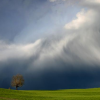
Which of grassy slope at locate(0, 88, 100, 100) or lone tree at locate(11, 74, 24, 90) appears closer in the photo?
grassy slope at locate(0, 88, 100, 100)

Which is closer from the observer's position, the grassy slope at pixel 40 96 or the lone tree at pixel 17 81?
the grassy slope at pixel 40 96

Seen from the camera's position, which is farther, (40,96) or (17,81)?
(17,81)

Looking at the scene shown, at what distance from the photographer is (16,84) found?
404ft

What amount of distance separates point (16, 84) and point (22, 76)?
23.2ft

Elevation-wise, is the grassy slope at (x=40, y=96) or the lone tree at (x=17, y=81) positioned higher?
the lone tree at (x=17, y=81)

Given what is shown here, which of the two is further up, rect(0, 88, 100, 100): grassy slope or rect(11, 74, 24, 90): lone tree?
rect(11, 74, 24, 90): lone tree

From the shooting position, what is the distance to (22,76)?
12469cm
